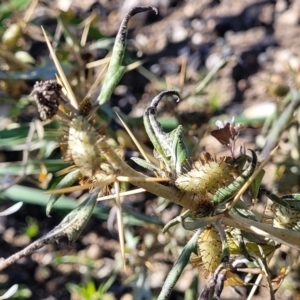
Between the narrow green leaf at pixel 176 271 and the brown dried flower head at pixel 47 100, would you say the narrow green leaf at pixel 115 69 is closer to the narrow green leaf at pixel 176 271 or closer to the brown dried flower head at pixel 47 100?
the brown dried flower head at pixel 47 100

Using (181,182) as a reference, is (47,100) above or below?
above

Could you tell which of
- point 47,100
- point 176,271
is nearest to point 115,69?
point 47,100

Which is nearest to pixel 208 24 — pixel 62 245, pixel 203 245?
pixel 62 245

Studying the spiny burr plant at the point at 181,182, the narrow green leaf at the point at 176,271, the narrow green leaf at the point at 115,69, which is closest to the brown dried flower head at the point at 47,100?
the spiny burr plant at the point at 181,182

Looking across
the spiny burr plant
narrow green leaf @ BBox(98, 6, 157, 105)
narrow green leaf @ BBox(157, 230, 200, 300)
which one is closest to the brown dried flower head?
the spiny burr plant

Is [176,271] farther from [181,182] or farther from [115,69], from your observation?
[115,69]

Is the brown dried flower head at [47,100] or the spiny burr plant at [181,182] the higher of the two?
the brown dried flower head at [47,100]

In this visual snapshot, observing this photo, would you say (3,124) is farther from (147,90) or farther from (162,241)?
(162,241)

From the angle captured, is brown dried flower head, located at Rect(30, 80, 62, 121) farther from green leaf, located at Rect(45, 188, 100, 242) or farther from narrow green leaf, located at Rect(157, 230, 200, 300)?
narrow green leaf, located at Rect(157, 230, 200, 300)
